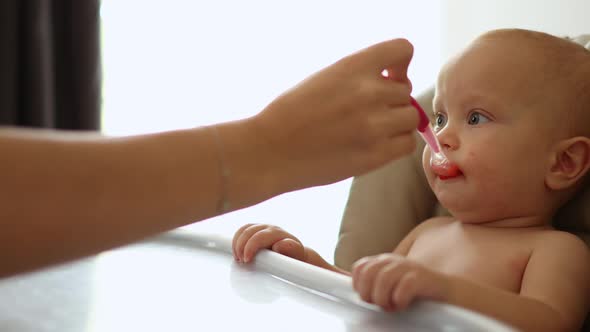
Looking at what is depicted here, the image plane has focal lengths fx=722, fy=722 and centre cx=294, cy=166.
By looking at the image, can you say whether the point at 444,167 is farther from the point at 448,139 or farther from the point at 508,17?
the point at 508,17

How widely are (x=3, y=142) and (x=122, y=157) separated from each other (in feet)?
0.27

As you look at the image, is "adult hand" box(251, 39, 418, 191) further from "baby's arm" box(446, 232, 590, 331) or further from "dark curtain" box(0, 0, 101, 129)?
"dark curtain" box(0, 0, 101, 129)

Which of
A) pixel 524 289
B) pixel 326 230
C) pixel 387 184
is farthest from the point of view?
pixel 326 230

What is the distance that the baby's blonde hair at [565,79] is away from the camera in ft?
3.34

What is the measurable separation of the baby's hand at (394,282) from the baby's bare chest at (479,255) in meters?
0.26

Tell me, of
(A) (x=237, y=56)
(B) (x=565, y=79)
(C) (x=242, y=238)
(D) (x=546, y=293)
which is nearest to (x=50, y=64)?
(A) (x=237, y=56)

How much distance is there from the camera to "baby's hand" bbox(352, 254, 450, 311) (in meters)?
0.70

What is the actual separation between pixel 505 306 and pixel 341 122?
0.32 m

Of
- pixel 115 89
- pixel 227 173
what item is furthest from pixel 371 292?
pixel 115 89

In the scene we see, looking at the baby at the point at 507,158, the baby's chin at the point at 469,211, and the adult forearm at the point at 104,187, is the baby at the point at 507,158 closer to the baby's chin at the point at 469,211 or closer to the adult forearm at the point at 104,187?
the baby's chin at the point at 469,211

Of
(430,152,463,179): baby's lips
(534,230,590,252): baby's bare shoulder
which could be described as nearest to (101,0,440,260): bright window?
(430,152,463,179): baby's lips

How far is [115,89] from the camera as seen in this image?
7.76 ft

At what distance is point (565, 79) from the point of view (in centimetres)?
102

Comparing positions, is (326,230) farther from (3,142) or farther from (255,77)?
(3,142)
